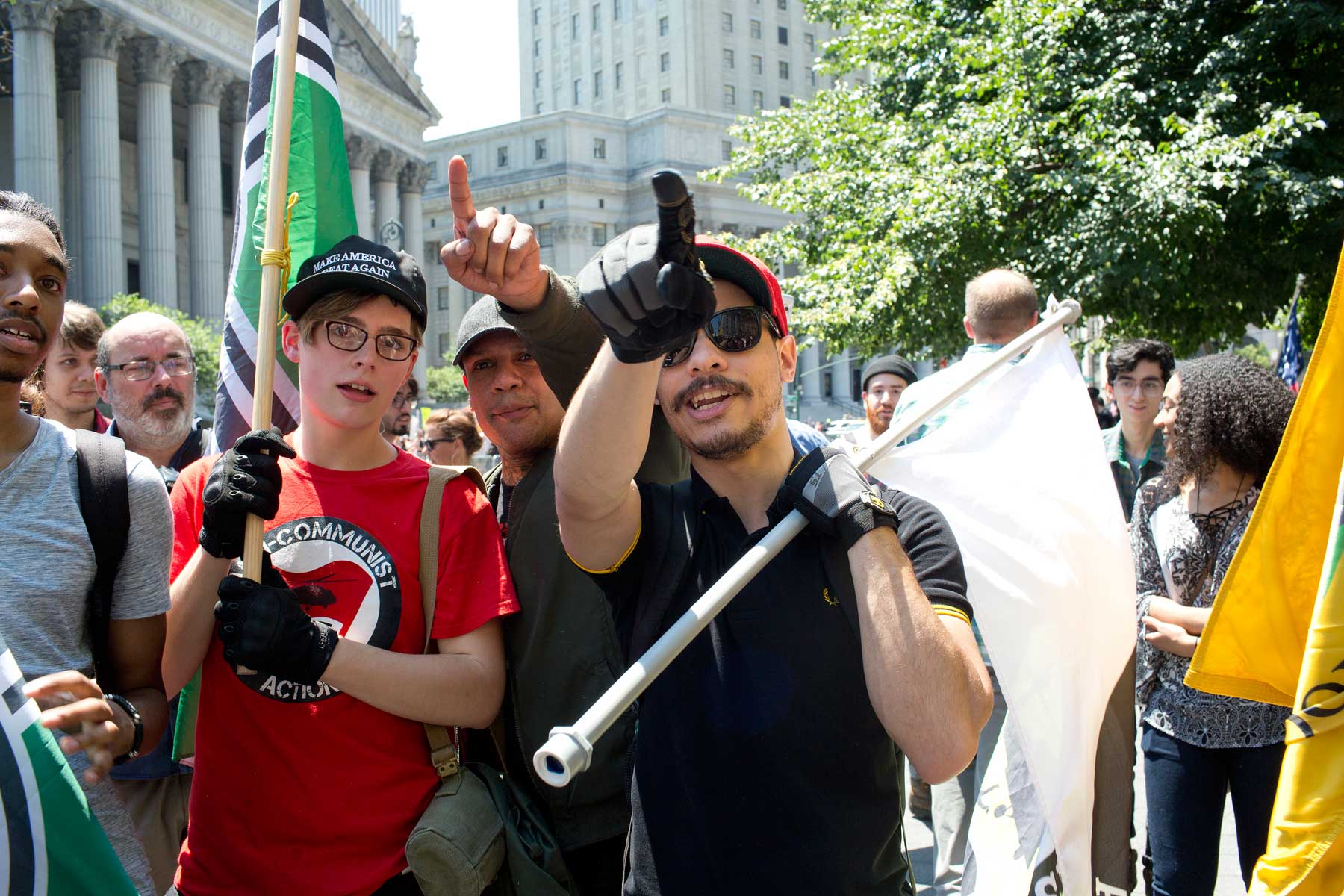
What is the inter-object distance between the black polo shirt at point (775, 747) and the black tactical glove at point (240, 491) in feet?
2.42

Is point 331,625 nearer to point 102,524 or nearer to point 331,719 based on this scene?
point 331,719

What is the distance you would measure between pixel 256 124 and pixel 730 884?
2512 mm

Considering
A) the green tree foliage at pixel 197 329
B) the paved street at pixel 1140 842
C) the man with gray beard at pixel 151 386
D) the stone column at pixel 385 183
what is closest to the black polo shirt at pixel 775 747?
the man with gray beard at pixel 151 386

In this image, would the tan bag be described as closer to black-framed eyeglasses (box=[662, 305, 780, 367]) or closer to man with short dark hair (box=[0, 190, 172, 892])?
man with short dark hair (box=[0, 190, 172, 892])

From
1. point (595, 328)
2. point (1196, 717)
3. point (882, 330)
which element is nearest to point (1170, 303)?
point (882, 330)

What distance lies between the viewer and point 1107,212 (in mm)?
11867

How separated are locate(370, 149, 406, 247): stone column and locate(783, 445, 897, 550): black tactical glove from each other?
4803 centimetres

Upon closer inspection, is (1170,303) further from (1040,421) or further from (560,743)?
(560,743)

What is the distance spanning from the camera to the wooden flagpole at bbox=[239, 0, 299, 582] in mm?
2498

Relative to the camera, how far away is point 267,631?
7.27 ft

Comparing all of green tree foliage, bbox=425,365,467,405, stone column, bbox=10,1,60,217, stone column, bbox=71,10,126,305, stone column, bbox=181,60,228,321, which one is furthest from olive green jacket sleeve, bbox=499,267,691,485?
green tree foliage, bbox=425,365,467,405

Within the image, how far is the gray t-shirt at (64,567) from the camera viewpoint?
220 centimetres

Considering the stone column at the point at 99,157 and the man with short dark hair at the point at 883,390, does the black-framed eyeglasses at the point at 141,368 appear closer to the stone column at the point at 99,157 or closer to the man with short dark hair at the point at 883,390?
the man with short dark hair at the point at 883,390

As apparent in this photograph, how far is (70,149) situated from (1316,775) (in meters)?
39.1
